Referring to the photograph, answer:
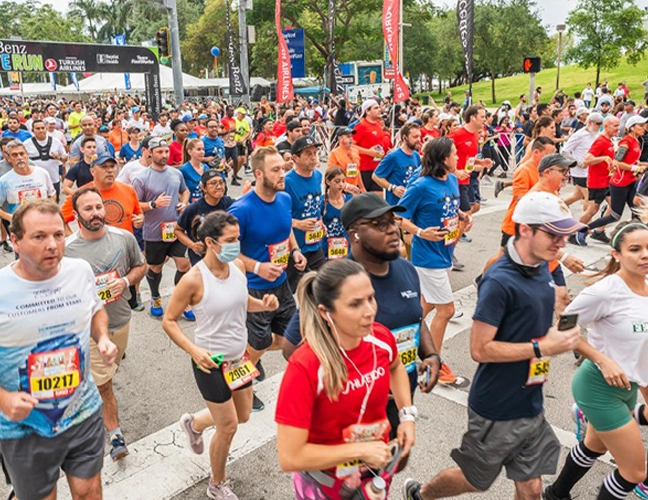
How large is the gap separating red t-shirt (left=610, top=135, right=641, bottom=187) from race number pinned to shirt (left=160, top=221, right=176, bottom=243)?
21.5 ft

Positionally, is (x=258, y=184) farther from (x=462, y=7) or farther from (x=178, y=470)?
(x=462, y=7)

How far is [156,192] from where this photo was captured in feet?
22.4

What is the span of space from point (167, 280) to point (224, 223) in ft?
16.2

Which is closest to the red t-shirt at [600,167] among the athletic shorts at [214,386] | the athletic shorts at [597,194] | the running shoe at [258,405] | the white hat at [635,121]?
the athletic shorts at [597,194]

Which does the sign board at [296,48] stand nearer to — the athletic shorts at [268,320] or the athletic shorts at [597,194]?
the athletic shorts at [597,194]

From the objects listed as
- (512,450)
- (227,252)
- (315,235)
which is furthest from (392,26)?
(512,450)

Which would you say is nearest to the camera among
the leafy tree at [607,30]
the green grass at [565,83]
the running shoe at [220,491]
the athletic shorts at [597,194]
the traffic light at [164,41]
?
the running shoe at [220,491]

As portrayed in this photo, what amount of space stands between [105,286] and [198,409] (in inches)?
54.0

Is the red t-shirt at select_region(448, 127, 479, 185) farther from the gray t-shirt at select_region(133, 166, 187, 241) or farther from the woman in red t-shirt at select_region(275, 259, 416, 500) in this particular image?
the woman in red t-shirt at select_region(275, 259, 416, 500)

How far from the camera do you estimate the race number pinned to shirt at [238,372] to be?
3656mm

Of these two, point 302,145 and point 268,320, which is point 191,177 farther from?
point 268,320

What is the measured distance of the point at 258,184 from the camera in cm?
497

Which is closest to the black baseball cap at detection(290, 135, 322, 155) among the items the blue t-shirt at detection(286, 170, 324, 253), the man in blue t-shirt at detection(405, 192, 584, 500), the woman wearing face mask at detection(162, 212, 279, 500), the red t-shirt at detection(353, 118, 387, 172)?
the blue t-shirt at detection(286, 170, 324, 253)

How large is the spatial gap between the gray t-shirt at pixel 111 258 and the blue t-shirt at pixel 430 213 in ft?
7.64
